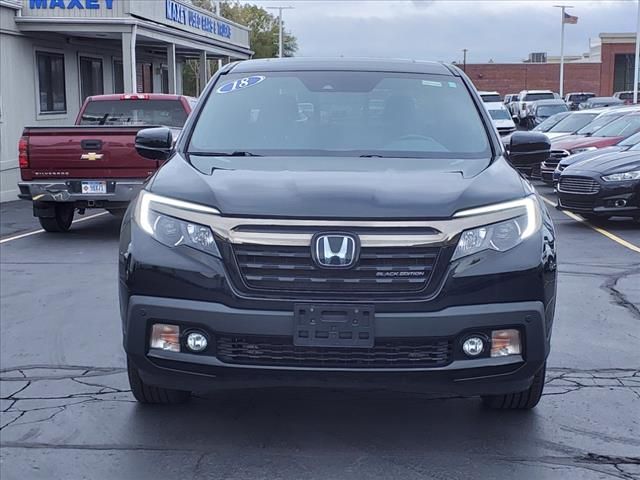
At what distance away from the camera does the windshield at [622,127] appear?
1714 cm

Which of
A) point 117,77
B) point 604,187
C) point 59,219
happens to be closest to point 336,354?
point 59,219

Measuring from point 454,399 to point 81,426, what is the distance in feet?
6.84

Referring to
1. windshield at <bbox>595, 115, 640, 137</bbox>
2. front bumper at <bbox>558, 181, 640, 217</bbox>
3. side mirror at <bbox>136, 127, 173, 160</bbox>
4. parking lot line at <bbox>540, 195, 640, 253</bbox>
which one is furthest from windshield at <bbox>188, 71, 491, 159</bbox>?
windshield at <bbox>595, 115, 640, 137</bbox>

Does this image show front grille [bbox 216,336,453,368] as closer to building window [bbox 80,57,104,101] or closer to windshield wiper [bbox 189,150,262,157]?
windshield wiper [bbox 189,150,262,157]

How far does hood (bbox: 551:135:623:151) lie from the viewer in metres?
16.8

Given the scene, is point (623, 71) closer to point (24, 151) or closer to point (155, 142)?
point (24, 151)

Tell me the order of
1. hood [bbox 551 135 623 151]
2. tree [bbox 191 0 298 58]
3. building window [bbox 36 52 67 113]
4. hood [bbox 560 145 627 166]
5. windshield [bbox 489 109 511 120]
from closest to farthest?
hood [bbox 560 145 627 166], hood [bbox 551 135 623 151], building window [bbox 36 52 67 113], windshield [bbox 489 109 511 120], tree [bbox 191 0 298 58]

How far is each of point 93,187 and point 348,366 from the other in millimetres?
8243

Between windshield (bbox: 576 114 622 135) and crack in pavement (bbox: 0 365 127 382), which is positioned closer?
crack in pavement (bbox: 0 365 127 382)

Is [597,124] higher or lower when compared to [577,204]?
higher

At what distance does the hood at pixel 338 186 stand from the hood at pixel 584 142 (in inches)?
498

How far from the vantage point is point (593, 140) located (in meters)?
17.2

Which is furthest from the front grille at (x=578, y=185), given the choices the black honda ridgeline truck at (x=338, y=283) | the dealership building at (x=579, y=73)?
the dealership building at (x=579, y=73)

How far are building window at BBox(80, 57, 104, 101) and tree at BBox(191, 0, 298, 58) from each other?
121 feet
